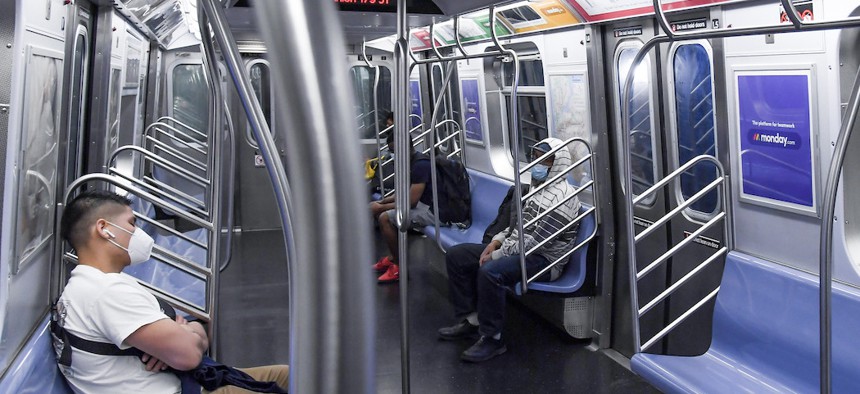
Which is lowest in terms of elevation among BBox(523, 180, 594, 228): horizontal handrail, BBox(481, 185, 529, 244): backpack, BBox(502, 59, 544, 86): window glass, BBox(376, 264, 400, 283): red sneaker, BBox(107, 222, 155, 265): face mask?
BBox(376, 264, 400, 283): red sneaker

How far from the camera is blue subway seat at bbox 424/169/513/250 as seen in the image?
→ 6.98 meters

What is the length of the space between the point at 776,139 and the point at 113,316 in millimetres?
2930

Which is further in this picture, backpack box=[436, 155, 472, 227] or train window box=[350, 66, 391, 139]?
train window box=[350, 66, 391, 139]

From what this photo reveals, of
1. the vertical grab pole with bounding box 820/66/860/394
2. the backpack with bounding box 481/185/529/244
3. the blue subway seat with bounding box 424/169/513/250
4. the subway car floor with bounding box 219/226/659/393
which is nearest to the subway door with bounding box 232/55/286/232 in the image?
the subway car floor with bounding box 219/226/659/393

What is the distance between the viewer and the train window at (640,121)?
4766 mm

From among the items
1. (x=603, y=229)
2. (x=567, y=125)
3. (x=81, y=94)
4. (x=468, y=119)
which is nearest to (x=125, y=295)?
(x=81, y=94)

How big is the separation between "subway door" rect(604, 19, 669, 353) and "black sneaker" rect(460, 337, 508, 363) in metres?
0.83

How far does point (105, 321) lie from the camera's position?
251 centimetres

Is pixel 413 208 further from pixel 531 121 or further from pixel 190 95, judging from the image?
pixel 190 95

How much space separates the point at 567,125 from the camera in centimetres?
575

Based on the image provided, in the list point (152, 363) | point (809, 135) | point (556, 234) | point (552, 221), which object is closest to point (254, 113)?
point (152, 363)

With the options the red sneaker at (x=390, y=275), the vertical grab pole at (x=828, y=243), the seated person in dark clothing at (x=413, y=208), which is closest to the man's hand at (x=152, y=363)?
the vertical grab pole at (x=828, y=243)

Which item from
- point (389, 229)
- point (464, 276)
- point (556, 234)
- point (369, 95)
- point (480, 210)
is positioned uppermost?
point (369, 95)

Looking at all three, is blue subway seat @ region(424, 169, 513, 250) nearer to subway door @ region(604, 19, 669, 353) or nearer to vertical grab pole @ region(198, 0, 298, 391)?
subway door @ region(604, 19, 669, 353)
